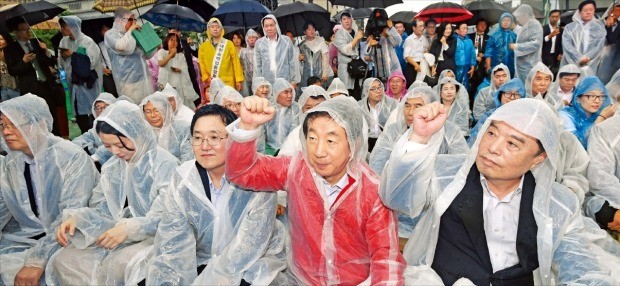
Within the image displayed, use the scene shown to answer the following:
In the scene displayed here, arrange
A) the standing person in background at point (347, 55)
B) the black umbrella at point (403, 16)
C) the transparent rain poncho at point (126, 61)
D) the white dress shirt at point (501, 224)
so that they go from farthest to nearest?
the black umbrella at point (403, 16), the standing person in background at point (347, 55), the transparent rain poncho at point (126, 61), the white dress shirt at point (501, 224)

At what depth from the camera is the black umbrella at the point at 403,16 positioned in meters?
13.2

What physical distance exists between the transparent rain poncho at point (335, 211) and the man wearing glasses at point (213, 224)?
243 mm

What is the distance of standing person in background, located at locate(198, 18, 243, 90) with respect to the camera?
6.95m

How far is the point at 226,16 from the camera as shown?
8.35m

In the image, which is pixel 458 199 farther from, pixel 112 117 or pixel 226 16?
pixel 226 16

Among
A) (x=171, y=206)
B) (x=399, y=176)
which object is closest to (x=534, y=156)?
(x=399, y=176)

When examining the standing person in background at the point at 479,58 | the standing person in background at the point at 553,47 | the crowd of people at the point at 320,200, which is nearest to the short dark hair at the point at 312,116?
the crowd of people at the point at 320,200

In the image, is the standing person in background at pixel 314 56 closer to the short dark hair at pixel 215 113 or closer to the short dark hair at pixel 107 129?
the short dark hair at pixel 107 129

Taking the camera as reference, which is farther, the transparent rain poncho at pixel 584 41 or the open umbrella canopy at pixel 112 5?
the transparent rain poncho at pixel 584 41

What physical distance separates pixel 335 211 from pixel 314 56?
241 inches

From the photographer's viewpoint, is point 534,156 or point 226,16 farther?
point 226,16

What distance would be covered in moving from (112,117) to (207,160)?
928mm

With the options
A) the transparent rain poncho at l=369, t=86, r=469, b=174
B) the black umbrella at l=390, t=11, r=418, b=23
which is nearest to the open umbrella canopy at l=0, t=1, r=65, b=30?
the transparent rain poncho at l=369, t=86, r=469, b=174

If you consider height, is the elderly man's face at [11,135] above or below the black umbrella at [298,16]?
below
